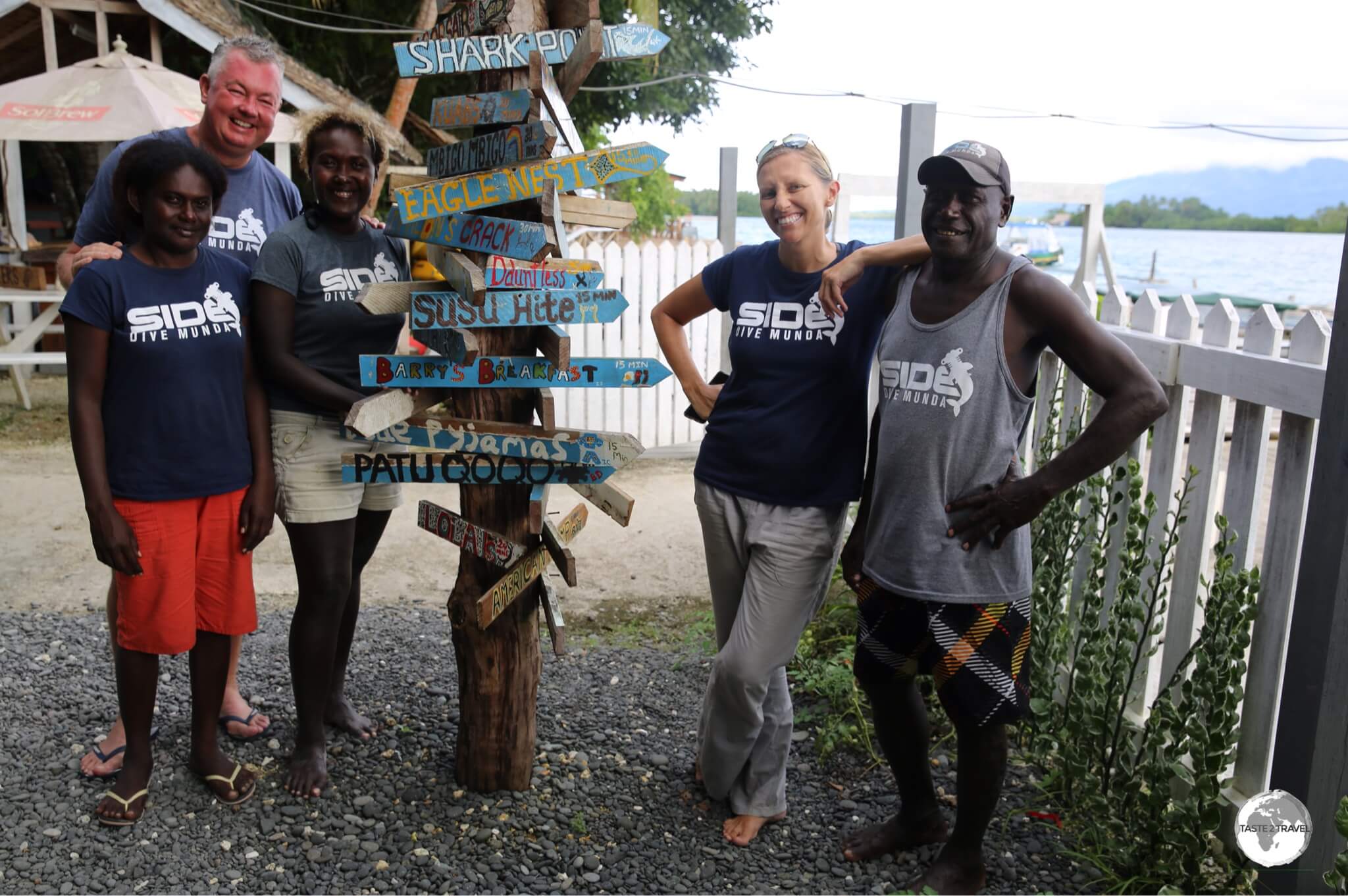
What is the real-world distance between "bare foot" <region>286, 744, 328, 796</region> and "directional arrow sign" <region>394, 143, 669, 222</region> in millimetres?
1656

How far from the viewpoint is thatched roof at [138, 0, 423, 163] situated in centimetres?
920

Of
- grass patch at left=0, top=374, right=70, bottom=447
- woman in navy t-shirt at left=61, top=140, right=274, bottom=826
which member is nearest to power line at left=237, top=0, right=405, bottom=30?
grass patch at left=0, top=374, right=70, bottom=447

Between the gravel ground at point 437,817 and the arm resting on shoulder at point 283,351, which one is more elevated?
the arm resting on shoulder at point 283,351

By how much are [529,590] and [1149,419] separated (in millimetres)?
1743

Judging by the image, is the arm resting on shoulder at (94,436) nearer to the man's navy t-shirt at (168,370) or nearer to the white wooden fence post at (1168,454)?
the man's navy t-shirt at (168,370)

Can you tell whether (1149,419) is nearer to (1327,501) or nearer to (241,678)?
(1327,501)

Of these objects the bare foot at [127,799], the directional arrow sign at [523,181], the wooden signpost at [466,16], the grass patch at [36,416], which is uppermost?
the wooden signpost at [466,16]

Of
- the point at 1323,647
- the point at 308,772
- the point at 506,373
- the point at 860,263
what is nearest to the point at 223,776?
the point at 308,772

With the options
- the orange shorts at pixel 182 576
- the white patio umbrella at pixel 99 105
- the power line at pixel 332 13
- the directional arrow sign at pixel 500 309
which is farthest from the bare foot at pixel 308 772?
the power line at pixel 332 13

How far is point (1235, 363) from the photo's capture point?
9.36 feet

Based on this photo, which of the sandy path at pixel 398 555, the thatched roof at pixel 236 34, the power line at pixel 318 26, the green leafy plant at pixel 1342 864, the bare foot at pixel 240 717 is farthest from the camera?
the power line at pixel 318 26

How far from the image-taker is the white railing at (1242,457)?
2.69 meters

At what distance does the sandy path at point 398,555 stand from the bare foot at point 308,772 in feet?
6.02

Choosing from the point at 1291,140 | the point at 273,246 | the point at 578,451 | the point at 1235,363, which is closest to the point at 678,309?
the point at 578,451
